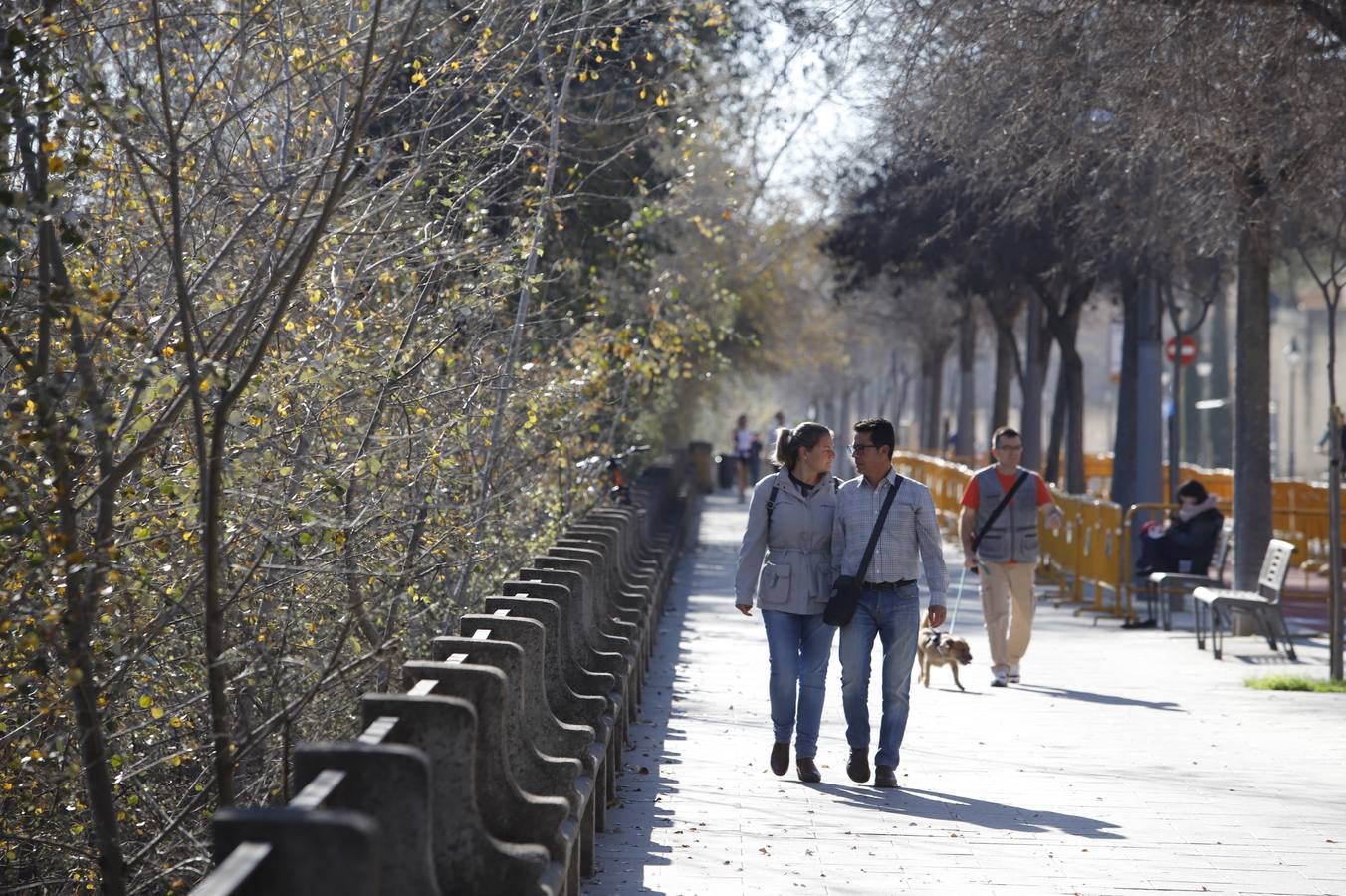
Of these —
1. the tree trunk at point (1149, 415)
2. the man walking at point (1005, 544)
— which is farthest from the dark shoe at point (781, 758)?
the tree trunk at point (1149, 415)

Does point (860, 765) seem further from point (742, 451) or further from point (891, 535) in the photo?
point (742, 451)

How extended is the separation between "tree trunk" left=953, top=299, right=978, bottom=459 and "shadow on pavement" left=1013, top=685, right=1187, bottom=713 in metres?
25.4

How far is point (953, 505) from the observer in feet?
110

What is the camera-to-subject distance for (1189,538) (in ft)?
59.9

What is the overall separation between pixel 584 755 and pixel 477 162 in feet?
15.8

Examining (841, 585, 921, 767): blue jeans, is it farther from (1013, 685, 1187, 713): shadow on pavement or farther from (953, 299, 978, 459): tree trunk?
(953, 299, 978, 459): tree trunk

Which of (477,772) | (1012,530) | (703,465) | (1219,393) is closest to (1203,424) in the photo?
(1219,393)

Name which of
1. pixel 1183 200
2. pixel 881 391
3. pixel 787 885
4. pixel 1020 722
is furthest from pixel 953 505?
pixel 881 391

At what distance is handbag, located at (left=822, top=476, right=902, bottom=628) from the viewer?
9422 millimetres

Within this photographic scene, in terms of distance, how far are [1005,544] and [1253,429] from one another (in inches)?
176

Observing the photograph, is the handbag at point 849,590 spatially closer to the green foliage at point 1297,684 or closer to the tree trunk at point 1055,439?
the green foliage at point 1297,684

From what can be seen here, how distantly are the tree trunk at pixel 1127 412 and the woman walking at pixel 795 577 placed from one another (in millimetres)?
14748

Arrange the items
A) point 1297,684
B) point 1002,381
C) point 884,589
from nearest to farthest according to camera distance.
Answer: point 884,589 < point 1297,684 < point 1002,381

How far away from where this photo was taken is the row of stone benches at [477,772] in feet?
11.0
